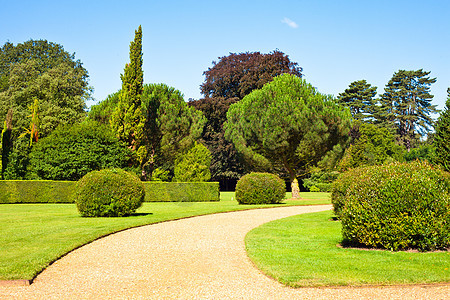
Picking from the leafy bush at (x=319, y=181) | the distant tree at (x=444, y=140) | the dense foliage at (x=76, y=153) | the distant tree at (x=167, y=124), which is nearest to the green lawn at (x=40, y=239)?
the distant tree at (x=444, y=140)

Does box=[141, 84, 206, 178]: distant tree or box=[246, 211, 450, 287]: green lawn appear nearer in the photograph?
box=[246, 211, 450, 287]: green lawn

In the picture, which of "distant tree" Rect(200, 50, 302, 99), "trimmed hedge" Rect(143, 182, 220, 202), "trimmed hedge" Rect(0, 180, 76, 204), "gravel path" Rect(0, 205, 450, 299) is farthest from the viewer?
"distant tree" Rect(200, 50, 302, 99)

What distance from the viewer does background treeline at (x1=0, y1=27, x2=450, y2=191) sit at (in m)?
28.8

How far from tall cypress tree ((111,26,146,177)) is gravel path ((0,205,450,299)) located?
72.6 feet

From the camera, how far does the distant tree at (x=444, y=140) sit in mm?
19594

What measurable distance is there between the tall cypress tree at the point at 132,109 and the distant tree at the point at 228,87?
12.1m

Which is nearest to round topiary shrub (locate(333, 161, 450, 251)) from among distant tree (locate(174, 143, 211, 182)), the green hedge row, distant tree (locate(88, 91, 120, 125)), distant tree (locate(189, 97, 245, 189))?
the green hedge row

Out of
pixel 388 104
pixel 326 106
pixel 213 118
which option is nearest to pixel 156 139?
pixel 213 118

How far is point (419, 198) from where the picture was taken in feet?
24.8

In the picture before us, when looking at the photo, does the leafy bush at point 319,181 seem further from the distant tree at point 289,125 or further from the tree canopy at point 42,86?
the tree canopy at point 42,86

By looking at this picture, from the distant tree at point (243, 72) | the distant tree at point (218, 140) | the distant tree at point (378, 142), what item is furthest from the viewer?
the distant tree at point (378, 142)

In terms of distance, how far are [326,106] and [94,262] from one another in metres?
25.4

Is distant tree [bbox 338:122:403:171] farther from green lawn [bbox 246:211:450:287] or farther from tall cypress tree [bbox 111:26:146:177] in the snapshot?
green lawn [bbox 246:211:450:287]

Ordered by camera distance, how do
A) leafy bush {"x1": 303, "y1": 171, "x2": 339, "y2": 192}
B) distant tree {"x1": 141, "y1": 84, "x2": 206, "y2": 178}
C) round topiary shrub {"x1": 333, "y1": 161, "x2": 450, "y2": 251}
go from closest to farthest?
round topiary shrub {"x1": 333, "y1": 161, "x2": 450, "y2": 251}
distant tree {"x1": 141, "y1": 84, "x2": 206, "y2": 178}
leafy bush {"x1": 303, "y1": 171, "x2": 339, "y2": 192}
